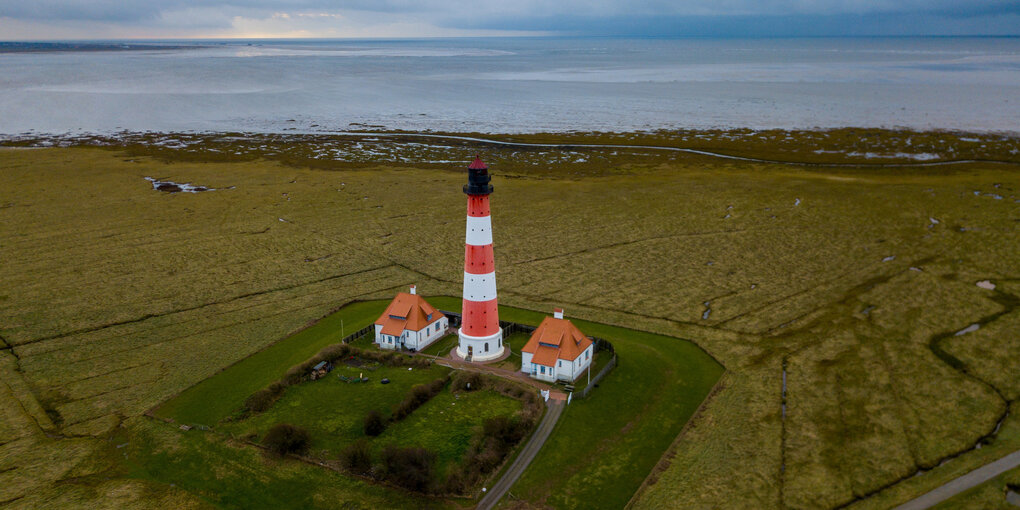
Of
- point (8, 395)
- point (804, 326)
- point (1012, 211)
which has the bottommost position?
point (8, 395)

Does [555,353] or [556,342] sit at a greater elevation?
[556,342]

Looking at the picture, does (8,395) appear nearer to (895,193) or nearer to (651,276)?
(651,276)

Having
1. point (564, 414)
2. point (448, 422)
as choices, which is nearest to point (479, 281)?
point (448, 422)

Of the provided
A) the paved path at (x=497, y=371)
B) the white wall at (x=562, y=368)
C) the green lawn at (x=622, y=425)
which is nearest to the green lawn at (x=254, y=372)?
the paved path at (x=497, y=371)

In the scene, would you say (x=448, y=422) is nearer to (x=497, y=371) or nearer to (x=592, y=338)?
(x=497, y=371)

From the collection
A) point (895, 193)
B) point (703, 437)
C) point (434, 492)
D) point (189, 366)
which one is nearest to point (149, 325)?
point (189, 366)
